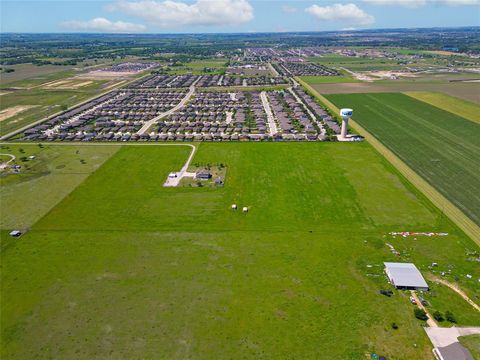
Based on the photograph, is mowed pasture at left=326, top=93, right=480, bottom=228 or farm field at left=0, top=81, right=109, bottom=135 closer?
mowed pasture at left=326, top=93, right=480, bottom=228

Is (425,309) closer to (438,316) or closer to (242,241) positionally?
(438,316)

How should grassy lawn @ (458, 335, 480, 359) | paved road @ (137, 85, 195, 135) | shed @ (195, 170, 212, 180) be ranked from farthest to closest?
paved road @ (137, 85, 195, 135)
shed @ (195, 170, 212, 180)
grassy lawn @ (458, 335, 480, 359)

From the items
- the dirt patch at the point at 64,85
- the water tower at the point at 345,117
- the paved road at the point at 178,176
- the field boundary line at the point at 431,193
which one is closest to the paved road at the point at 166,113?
the paved road at the point at 178,176

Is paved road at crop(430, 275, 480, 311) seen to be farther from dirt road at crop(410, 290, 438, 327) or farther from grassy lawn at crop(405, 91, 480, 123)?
grassy lawn at crop(405, 91, 480, 123)

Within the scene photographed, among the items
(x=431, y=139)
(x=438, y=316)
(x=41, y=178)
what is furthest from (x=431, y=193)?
(x=41, y=178)

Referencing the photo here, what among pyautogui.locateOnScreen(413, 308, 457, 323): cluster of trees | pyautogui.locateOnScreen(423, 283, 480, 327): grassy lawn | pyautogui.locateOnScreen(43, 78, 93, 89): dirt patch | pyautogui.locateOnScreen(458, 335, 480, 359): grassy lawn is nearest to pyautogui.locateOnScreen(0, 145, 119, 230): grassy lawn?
pyautogui.locateOnScreen(413, 308, 457, 323): cluster of trees

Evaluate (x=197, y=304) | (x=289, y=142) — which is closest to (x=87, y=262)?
(x=197, y=304)
